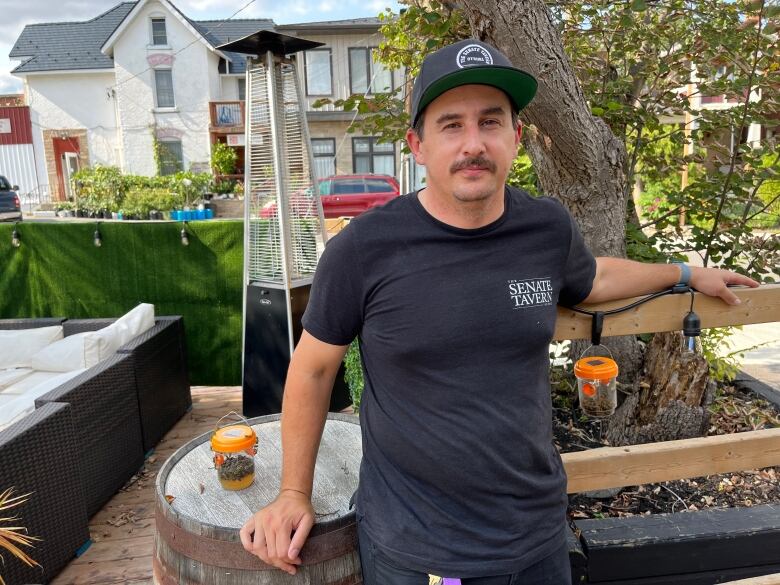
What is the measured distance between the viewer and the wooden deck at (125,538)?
326 centimetres

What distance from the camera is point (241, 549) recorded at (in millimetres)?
1525

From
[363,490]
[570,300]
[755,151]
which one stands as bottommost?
[363,490]

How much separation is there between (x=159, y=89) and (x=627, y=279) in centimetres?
2765

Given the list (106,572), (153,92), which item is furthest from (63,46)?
(106,572)

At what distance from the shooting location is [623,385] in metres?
3.18

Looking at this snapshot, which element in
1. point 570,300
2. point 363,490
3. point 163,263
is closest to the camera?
point 363,490

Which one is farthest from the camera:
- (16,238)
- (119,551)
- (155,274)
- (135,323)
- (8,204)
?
(8,204)

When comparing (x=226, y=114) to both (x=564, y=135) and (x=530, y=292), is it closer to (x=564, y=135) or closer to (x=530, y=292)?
(x=564, y=135)

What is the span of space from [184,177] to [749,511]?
22.0m

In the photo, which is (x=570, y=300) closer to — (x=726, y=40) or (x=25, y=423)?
(x=726, y=40)

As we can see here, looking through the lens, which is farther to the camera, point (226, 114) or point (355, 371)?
point (226, 114)

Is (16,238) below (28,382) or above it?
above

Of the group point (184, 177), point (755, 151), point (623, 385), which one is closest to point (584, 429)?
point (623, 385)

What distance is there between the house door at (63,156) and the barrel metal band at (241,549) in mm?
29563
